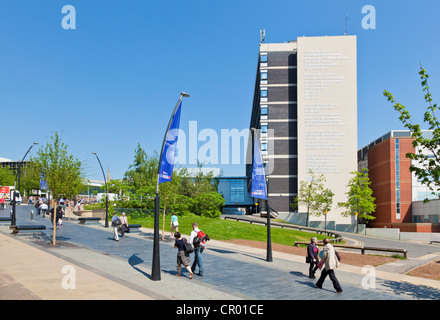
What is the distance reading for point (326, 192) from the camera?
6253cm

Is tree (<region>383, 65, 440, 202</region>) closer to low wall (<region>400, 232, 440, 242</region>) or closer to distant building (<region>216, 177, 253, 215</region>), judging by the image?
low wall (<region>400, 232, 440, 242</region>)

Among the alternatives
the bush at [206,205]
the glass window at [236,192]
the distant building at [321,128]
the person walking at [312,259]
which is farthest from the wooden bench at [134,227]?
the glass window at [236,192]

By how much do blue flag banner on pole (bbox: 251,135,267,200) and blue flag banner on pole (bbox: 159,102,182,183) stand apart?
21.9 ft

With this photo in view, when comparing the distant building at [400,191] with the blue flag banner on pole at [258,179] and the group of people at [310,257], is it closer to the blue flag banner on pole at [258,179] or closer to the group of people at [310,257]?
the blue flag banner on pole at [258,179]

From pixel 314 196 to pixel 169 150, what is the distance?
52.7m

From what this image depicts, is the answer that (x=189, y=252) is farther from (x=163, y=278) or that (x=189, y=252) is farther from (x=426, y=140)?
(x=426, y=140)

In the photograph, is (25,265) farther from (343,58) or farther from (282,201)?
(343,58)

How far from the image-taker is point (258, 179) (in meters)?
19.6

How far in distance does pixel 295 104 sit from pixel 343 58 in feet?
38.7

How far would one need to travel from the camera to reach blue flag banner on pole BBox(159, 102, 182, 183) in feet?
44.2

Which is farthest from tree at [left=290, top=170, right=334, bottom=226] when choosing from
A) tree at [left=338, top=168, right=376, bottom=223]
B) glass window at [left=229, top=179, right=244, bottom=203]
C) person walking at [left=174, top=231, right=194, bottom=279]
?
glass window at [left=229, top=179, right=244, bottom=203]

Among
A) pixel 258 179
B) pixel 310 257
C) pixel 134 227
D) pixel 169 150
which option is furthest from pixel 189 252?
pixel 134 227

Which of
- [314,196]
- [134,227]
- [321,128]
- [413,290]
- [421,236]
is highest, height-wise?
[321,128]
